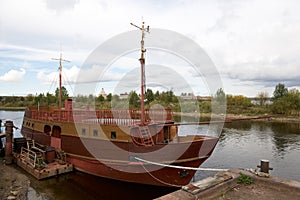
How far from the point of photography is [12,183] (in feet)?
43.4

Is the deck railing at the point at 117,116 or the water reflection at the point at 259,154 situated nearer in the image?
the deck railing at the point at 117,116

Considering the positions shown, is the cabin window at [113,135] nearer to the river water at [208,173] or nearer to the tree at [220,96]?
the river water at [208,173]

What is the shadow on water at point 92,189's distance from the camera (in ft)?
40.1

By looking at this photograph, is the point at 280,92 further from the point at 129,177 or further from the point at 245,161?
the point at 129,177

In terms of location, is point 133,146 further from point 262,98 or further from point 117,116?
point 262,98

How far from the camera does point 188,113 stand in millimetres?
76812

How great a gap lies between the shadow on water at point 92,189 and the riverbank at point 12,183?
568 millimetres

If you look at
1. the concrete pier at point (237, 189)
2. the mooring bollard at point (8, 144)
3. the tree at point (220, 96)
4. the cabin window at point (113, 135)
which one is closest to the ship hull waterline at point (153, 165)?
the cabin window at point (113, 135)

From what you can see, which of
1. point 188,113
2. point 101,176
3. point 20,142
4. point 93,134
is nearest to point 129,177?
point 101,176

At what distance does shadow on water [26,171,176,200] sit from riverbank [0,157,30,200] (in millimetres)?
568

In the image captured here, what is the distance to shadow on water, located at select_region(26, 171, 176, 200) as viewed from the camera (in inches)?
481

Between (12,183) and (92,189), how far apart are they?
188 inches

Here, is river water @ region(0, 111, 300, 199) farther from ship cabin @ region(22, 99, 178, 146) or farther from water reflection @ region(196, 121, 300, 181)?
ship cabin @ region(22, 99, 178, 146)

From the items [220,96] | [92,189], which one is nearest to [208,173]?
[92,189]
